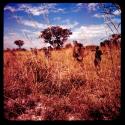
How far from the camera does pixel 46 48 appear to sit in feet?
10.9

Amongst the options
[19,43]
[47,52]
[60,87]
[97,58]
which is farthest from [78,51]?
[19,43]

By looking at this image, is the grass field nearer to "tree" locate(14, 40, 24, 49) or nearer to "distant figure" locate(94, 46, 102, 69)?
"distant figure" locate(94, 46, 102, 69)

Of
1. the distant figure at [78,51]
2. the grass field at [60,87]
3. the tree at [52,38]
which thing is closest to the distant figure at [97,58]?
the grass field at [60,87]

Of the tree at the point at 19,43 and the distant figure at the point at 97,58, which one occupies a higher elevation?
the tree at the point at 19,43

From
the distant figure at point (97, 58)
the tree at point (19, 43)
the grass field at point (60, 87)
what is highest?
the tree at point (19, 43)

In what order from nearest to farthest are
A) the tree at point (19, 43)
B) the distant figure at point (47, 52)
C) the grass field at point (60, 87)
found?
the grass field at point (60, 87) < the tree at point (19, 43) < the distant figure at point (47, 52)

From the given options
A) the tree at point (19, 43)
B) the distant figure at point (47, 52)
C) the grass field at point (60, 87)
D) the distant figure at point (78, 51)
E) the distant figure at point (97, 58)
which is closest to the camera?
the grass field at point (60, 87)

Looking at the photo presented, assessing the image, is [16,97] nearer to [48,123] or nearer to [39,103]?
[39,103]

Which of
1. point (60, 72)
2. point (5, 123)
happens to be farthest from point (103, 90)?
point (5, 123)

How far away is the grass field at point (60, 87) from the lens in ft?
8.96

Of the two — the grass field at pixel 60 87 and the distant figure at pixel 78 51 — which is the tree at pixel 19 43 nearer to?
the grass field at pixel 60 87

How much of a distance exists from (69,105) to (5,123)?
747mm

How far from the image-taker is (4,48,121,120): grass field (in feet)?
8.96

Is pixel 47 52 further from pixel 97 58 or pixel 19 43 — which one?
pixel 97 58
